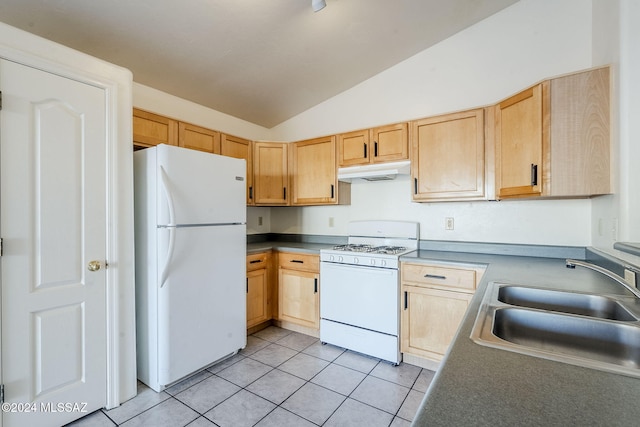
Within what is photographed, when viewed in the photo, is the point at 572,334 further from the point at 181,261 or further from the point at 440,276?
the point at 181,261

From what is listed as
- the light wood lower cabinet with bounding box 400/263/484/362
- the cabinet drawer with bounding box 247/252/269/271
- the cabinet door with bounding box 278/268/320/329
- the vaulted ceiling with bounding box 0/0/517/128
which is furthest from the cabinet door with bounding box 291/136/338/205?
the light wood lower cabinet with bounding box 400/263/484/362

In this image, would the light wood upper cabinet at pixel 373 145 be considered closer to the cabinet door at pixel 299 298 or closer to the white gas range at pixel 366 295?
the white gas range at pixel 366 295

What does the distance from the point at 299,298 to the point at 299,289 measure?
3.6 inches

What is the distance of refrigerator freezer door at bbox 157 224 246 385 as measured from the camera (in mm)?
2041

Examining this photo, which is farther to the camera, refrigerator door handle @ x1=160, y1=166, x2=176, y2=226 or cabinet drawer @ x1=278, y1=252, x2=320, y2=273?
cabinet drawer @ x1=278, y1=252, x2=320, y2=273

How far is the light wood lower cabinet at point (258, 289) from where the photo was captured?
115 inches

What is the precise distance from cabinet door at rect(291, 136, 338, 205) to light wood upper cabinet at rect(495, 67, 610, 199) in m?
1.62

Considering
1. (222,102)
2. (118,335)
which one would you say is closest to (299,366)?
(118,335)

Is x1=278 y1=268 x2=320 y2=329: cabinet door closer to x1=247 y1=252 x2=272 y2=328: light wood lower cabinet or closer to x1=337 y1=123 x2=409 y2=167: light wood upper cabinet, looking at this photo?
x1=247 y1=252 x2=272 y2=328: light wood lower cabinet

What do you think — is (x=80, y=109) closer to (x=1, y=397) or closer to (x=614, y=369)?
(x=1, y=397)

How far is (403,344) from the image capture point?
2412mm

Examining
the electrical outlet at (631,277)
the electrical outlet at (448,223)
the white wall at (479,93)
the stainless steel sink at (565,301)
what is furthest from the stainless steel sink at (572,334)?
the electrical outlet at (448,223)

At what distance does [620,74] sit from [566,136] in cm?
37

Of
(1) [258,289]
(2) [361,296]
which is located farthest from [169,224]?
(2) [361,296]
